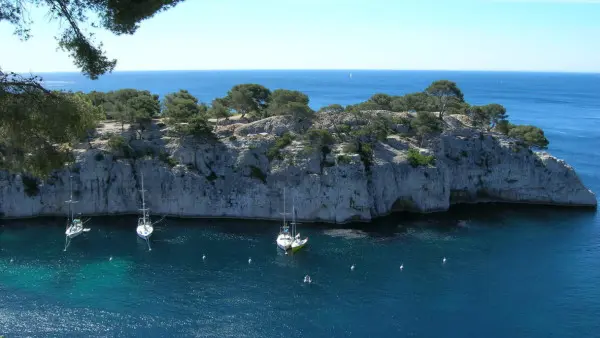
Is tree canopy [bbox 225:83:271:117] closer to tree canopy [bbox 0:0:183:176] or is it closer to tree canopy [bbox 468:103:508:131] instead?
tree canopy [bbox 468:103:508:131]

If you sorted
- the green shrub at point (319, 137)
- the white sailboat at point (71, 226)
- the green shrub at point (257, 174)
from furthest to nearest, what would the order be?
the green shrub at point (319, 137) → the green shrub at point (257, 174) → the white sailboat at point (71, 226)

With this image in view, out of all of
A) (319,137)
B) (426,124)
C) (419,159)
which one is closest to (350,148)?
(319,137)

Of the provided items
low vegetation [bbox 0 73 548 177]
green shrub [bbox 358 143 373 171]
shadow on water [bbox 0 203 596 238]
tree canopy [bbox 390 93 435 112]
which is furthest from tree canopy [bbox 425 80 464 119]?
shadow on water [bbox 0 203 596 238]

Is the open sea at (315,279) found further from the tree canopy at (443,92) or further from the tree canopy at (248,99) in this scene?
the tree canopy at (248,99)

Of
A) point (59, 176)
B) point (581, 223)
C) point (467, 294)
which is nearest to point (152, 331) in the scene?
point (467, 294)

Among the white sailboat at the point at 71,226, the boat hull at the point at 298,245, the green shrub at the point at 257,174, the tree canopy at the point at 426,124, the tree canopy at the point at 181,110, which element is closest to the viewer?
the boat hull at the point at 298,245

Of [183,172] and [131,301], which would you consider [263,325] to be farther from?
[183,172]

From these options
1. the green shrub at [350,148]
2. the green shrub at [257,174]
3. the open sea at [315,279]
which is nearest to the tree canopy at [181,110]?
the green shrub at [257,174]
